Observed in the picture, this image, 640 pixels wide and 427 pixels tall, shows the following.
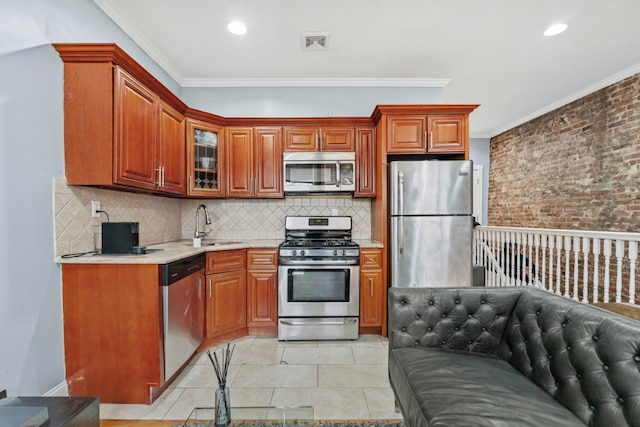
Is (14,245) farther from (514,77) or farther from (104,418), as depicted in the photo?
(514,77)

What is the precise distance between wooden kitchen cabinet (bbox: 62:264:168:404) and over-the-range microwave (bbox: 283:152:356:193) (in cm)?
180

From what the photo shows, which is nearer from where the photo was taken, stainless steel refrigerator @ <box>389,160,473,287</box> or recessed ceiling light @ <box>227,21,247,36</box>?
recessed ceiling light @ <box>227,21,247,36</box>

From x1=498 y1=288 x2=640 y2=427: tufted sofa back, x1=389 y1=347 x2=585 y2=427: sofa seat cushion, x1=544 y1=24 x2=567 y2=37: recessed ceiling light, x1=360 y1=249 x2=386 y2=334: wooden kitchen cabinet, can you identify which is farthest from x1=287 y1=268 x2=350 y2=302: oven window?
x1=544 y1=24 x2=567 y2=37: recessed ceiling light

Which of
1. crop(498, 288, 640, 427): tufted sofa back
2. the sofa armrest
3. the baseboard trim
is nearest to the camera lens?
crop(498, 288, 640, 427): tufted sofa back

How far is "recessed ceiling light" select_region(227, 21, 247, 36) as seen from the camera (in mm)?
2502

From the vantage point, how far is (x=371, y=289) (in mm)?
2967

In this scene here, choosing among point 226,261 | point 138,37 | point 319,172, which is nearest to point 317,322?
point 226,261

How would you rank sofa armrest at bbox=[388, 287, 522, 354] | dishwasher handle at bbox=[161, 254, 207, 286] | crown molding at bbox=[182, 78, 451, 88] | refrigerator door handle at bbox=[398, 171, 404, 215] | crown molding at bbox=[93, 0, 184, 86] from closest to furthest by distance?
1. sofa armrest at bbox=[388, 287, 522, 354]
2. dishwasher handle at bbox=[161, 254, 207, 286]
3. crown molding at bbox=[93, 0, 184, 86]
4. refrigerator door handle at bbox=[398, 171, 404, 215]
5. crown molding at bbox=[182, 78, 451, 88]

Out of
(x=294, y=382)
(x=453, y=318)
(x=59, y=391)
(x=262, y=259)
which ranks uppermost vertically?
(x=262, y=259)

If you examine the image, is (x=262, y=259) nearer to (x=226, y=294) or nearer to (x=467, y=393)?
(x=226, y=294)

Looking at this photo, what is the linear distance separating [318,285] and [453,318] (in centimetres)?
146

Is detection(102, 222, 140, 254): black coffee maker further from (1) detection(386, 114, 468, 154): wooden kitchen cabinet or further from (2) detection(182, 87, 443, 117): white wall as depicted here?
(1) detection(386, 114, 468, 154): wooden kitchen cabinet

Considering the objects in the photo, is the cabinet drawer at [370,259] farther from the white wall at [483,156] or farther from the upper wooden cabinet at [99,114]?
the white wall at [483,156]

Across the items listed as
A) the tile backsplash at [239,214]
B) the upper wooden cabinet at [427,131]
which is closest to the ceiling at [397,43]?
the upper wooden cabinet at [427,131]
